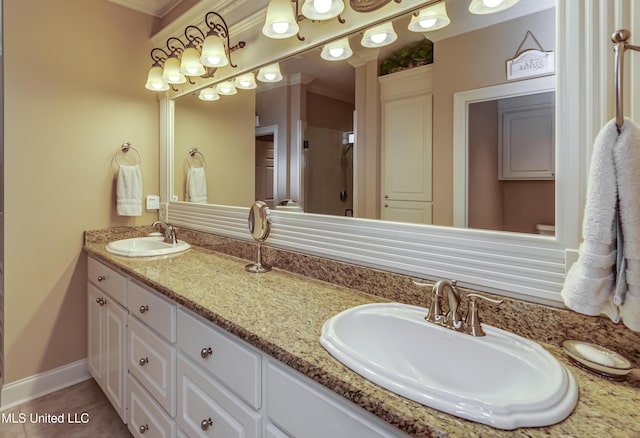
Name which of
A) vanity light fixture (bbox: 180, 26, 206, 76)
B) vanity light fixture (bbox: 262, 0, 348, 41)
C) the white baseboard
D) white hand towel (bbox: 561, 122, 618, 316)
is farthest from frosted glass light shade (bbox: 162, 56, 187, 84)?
white hand towel (bbox: 561, 122, 618, 316)

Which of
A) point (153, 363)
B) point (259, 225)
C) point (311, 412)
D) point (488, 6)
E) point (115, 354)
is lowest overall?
point (115, 354)

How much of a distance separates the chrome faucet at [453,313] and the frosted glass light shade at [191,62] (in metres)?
1.70

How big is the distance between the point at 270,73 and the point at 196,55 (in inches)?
18.9

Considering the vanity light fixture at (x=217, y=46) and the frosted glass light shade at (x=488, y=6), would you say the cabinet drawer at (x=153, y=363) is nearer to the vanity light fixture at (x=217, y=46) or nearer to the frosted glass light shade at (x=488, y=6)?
the vanity light fixture at (x=217, y=46)

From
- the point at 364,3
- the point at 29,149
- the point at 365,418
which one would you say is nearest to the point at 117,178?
the point at 29,149

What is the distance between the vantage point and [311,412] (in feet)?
2.49

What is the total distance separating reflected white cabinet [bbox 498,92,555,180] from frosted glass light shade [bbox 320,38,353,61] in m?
0.66

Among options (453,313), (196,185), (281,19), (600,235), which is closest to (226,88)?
(196,185)

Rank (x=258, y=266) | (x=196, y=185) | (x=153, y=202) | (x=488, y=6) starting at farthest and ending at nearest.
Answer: (x=153, y=202)
(x=196, y=185)
(x=258, y=266)
(x=488, y=6)

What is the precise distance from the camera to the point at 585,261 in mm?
671

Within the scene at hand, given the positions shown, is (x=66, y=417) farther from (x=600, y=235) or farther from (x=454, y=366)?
(x=600, y=235)

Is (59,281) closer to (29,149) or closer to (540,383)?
(29,149)

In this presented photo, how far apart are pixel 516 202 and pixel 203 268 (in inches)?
51.7

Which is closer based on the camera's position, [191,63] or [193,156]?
[191,63]
